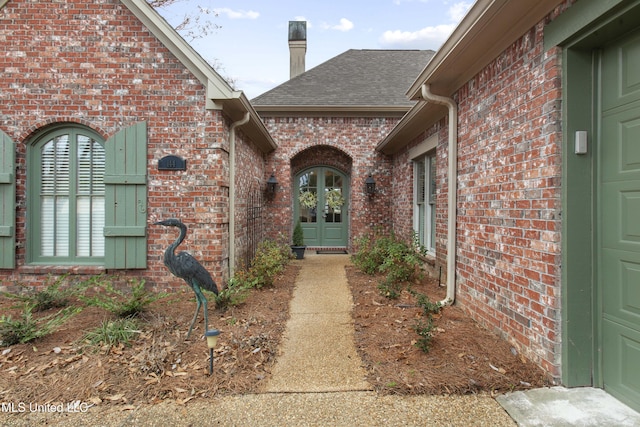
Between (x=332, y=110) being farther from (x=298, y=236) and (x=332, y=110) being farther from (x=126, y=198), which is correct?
(x=126, y=198)

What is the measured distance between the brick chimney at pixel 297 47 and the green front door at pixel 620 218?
10.9m

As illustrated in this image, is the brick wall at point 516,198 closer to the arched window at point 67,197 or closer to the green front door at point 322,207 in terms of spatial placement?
the arched window at point 67,197

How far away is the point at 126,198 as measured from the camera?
517 cm

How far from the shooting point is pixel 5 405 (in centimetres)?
273

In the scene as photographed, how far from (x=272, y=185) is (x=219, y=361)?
6766mm

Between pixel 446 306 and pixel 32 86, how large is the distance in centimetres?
638

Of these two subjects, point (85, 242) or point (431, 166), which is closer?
point (85, 242)

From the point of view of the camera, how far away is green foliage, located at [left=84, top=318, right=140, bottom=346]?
11.8ft

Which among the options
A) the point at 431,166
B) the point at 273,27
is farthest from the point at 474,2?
the point at 273,27

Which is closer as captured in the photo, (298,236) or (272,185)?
(272,185)

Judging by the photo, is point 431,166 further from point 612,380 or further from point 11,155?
point 11,155

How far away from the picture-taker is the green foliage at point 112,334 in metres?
3.61

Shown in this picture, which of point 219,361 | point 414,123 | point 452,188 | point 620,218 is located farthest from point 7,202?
point 620,218

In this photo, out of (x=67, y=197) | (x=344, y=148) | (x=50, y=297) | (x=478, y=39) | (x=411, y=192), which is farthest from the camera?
(x=344, y=148)
